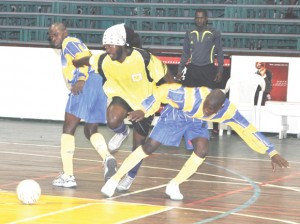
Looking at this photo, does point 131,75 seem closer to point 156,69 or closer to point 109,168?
point 156,69

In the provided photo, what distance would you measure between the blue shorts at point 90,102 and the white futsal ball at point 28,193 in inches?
68.3

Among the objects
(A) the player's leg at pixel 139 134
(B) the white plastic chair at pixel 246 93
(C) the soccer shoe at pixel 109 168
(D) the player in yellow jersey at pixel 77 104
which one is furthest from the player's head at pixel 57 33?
(B) the white plastic chair at pixel 246 93

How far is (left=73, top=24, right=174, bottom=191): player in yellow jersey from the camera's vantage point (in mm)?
10500

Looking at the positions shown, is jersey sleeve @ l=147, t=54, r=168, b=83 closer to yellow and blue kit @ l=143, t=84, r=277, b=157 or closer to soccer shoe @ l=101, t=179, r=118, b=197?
yellow and blue kit @ l=143, t=84, r=277, b=157

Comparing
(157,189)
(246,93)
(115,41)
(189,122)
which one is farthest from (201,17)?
(189,122)

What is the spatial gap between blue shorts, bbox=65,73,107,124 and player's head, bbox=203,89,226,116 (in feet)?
6.61

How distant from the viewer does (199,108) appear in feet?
31.3

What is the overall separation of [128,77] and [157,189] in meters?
1.37

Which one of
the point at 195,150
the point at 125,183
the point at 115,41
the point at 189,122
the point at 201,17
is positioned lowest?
the point at 125,183

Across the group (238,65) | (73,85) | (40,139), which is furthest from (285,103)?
(73,85)

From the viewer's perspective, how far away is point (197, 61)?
1681 cm

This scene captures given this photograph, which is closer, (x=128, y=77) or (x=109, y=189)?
(x=109, y=189)

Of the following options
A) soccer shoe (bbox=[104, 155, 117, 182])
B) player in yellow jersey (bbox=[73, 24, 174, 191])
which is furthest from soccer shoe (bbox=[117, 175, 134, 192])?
soccer shoe (bbox=[104, 155, 117, 182])

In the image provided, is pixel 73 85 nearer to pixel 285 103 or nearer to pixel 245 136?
pixel 245 136
